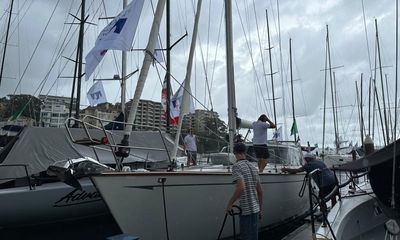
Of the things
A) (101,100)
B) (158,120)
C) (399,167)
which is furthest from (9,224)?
(101,100)

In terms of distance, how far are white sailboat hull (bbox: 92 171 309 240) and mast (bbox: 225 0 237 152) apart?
5.55 feet

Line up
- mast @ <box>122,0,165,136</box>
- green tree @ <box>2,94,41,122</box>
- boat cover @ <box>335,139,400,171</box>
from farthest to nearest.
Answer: green tree @ <box>2,94,41,122</box>, mast @ <box>122,0,165,136</box>, boat cover @ <box>335,139,400,171</box>

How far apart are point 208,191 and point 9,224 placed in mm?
4433

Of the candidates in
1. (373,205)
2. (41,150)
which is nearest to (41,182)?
(41,150)

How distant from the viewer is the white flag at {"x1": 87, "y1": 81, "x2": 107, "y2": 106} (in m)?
18.7

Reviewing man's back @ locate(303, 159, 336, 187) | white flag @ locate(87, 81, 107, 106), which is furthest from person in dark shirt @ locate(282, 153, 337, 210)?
white flag @ locate(87, 81, 107, 106)

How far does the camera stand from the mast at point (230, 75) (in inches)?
360

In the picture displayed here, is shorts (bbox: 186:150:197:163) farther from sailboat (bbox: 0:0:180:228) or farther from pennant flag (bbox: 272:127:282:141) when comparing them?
pennant flag (bbox: 272:127:282:141)

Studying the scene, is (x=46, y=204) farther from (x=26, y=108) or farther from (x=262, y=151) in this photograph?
(x=26, y=108)

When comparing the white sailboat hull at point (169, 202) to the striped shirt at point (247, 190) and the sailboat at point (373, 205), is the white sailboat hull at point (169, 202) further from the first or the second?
the sailboat at point (373, 205)

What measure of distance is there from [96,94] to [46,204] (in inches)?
440

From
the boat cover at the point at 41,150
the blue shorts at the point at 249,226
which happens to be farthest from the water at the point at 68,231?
the blue shorts at the point at 249,226

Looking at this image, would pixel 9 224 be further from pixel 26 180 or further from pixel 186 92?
pixel 186 92

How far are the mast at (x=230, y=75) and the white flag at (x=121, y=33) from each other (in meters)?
2.64
